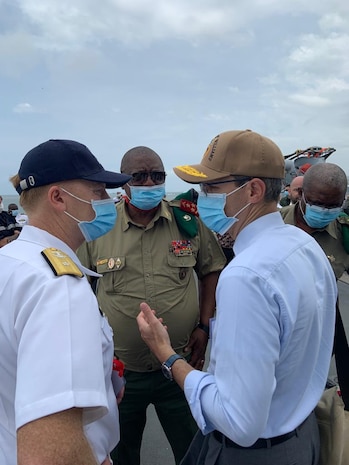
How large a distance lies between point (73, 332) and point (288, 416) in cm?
85

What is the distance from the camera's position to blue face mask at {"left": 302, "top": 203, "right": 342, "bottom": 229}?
108 inches

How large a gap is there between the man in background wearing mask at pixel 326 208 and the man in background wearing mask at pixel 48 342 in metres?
2.05

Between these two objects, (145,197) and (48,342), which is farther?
(145,197)

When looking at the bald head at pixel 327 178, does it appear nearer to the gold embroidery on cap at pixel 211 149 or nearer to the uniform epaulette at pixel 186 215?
the uniform epaulette at pixel 186 215

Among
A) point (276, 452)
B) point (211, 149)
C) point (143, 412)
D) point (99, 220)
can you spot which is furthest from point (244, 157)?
point (143, 412)

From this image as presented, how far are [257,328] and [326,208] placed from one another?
76.7 inches

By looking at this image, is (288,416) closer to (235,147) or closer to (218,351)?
(218,351)

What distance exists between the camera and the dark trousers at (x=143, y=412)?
2316 millimetres

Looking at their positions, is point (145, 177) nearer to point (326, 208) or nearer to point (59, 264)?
point (326, 208)

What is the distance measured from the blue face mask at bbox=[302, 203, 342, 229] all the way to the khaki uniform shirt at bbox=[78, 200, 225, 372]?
96 cm

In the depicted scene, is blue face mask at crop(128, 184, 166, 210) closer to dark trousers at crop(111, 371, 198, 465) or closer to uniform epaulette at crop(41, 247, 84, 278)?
dark trousers at crop(111, 371, 198, 465)

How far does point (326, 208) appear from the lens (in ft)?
8.92

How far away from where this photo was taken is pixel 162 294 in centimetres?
235

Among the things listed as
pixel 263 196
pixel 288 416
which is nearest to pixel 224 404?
pixel 288 416
